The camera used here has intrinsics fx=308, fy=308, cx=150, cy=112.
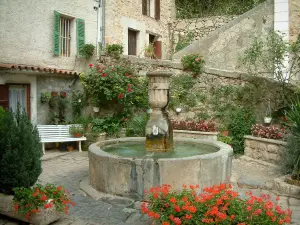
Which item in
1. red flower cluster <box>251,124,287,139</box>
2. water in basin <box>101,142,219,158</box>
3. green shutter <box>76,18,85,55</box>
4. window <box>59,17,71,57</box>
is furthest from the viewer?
green shutter <box>76,18,85,55</box>

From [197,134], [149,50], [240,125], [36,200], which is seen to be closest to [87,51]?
[149,50]

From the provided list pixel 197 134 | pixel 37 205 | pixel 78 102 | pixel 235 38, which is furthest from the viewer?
pixel 235 38

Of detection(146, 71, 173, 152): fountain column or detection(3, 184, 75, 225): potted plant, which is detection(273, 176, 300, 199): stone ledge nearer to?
detection(146, 71, 173, 152): fountain column

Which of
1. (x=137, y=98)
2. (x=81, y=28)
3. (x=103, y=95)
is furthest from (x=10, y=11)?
(x=137, y=98)

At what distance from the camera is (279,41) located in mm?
8938

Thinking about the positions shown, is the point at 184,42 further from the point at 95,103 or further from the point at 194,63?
the point at 95,103

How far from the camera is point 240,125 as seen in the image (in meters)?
8.73

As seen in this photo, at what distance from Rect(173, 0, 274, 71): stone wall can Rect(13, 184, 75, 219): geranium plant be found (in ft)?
28.1

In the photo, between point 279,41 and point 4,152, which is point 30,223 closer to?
point 4,152

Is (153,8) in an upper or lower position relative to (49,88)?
upper

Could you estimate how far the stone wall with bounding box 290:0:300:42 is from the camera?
9.48 m

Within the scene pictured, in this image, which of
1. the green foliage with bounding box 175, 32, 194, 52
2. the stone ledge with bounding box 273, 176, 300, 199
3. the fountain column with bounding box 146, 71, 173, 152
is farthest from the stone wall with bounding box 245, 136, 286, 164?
the green foliage with bounding box 175, 32, 194, 52

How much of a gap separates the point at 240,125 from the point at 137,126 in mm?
2966

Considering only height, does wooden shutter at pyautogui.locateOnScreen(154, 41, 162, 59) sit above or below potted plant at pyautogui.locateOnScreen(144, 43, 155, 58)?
above
